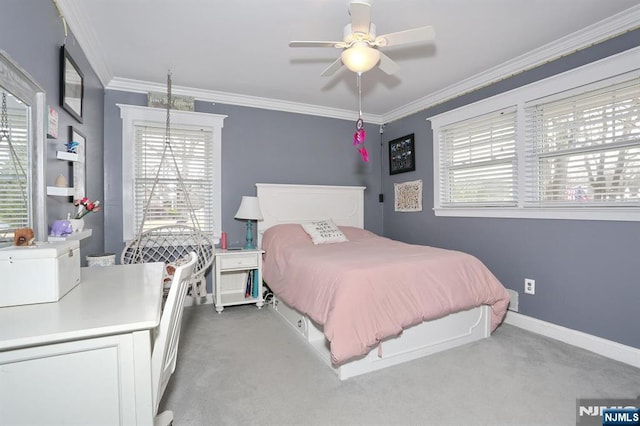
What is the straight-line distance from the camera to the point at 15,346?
85 cm

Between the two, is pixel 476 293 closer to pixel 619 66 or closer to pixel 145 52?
pixel 619 66

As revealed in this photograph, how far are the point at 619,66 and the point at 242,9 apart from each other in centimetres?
267

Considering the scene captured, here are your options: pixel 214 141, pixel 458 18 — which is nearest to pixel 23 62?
pixel 214 141

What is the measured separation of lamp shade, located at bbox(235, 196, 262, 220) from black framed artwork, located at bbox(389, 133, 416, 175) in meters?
1.99

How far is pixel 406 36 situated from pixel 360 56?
0.30 meters

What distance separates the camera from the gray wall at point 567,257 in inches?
90.1

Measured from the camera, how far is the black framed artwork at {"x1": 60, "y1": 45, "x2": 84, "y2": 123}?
6.70ft

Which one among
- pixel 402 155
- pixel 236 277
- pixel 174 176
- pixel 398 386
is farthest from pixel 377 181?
pixel 398 386

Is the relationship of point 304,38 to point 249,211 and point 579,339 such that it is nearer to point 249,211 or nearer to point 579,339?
point 249,211

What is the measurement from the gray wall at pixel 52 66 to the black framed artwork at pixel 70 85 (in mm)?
29

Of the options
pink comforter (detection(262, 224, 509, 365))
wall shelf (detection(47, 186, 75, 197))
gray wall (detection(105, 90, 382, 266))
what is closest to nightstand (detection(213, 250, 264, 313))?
gray wall (detection(105, 90, 382, 266))

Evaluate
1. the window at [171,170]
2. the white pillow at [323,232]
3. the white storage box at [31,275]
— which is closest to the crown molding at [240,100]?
the window at [171,170]

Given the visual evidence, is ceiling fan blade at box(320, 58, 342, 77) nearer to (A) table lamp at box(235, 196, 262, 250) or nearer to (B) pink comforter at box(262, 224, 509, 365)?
(B) pink comforter at box(262, 224, 509, 365)

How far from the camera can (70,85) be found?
2193 mm
